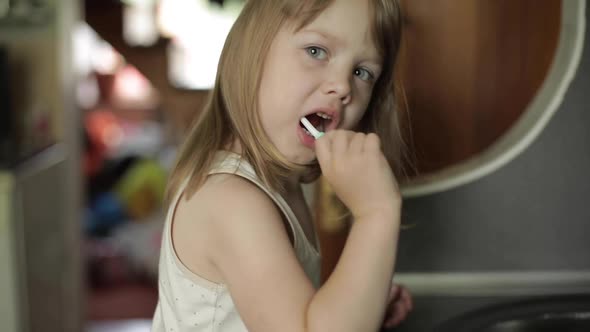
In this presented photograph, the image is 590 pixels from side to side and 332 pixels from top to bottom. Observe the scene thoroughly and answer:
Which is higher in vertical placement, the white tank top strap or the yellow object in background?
the white tank top strap

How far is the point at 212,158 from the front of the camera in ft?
2.04

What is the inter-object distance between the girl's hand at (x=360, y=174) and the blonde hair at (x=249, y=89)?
0.10 metres

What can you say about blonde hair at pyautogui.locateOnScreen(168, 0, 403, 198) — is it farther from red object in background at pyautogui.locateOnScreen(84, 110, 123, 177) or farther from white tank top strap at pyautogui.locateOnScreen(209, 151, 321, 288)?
red object in background at pyautogui.locateOnScreen(84, 110, 123, 177)

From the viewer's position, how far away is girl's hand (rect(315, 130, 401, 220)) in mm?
519

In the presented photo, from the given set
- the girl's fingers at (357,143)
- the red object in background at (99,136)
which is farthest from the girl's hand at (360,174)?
the red object in background at (99,136)

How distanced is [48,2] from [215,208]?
71.5 inches

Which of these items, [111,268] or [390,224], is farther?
[111,268]

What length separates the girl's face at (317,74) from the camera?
58 cm

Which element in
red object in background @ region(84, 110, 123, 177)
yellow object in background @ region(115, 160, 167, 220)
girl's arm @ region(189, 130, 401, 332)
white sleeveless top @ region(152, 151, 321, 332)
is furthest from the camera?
red object in background @ region(84, 110, 123, 177)

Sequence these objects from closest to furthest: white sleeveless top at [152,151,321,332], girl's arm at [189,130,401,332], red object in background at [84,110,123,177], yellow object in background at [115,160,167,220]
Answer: girl's arm at [189,130,401,332], white sleeveless top at [152,151,321,332], yellow object in background at [115,160,167,220], red object in background at [84,110,123,177]

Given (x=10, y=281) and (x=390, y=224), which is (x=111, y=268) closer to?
(x=10, y=281)

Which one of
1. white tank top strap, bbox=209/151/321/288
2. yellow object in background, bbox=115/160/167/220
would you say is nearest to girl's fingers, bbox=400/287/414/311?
white tank top strap, bbox=209/151/321/288

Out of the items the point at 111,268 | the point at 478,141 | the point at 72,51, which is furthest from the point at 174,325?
the point at 111,268

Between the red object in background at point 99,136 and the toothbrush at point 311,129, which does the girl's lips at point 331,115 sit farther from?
the red object in background at point 99,136
